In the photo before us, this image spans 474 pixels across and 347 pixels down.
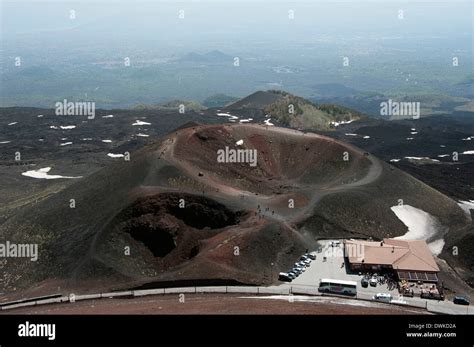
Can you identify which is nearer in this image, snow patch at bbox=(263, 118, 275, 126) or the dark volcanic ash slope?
the dark volcanic ash slope

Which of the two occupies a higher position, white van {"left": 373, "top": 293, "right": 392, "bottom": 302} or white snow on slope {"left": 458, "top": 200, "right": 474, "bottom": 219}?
white van {"left": 373, "top": 293, "right": 392, "bottom": 302}

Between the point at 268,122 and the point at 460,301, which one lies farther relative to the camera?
the point at 268,122

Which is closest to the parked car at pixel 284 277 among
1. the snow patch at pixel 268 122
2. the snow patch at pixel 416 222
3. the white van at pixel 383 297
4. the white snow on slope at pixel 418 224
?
the white van at pixel 383 297

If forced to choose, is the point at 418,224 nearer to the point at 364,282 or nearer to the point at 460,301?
the point at 364,282

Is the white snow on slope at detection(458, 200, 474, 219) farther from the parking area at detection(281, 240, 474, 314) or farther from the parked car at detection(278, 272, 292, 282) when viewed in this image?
the parked car at detection(278, 272, 292, 282)

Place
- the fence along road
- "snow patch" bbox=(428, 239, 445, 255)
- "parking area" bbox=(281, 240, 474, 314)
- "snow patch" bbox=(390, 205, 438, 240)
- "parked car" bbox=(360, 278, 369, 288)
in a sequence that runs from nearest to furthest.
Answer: "parking area" bbox=(281, 240, 474, 314), the fence along road, "parked car" bbox=(360, 278, 369, 288), "snow patch" bbox=(428, 239, 445, 255), "snow patch" bbox=(390, 205, 438, 240)

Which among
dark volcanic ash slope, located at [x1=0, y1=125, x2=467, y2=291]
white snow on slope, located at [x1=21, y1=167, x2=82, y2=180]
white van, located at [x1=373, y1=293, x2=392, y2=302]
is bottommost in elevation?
white snow on slope, located at [x1=21, y1=167, x2=82, y2=180]

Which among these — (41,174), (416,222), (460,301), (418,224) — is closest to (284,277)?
(460,301)

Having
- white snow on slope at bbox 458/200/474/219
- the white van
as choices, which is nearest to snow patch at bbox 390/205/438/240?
white snow on slope at bbox 458/200/474/219
